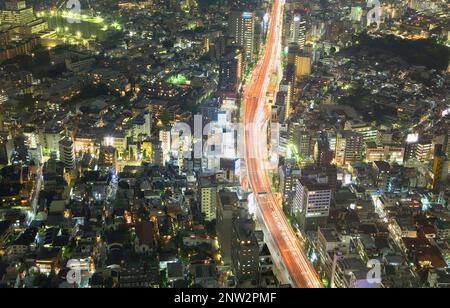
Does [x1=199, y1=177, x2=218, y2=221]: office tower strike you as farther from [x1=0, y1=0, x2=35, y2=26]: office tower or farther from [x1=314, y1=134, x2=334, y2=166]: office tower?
[x1=0, y1=0, x2=35, y2=26]: office tower

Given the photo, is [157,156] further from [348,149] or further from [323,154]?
[348,149]

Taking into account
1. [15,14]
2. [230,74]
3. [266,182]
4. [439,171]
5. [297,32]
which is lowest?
[266,182]

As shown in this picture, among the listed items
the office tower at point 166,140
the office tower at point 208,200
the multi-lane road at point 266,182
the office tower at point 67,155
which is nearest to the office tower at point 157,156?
the office tower at point 166,140

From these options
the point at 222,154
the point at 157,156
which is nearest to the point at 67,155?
the point at 157,156

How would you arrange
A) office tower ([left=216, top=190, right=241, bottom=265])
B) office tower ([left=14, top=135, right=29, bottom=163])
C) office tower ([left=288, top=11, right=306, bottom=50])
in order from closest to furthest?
office tower ([left=216, top=190, right=241, bottom=265]), office tower ([left=14, top=135, right=29, bottom=163]), office tower ([left=288, top=11, right=306, bottom=50])

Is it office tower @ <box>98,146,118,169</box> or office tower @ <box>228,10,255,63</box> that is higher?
office tower @ <box>228,10,255,63</box>

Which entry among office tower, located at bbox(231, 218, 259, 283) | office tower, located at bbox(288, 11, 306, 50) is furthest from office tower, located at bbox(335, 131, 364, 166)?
office tower, located at bbox(288, 11, 306, 50)
